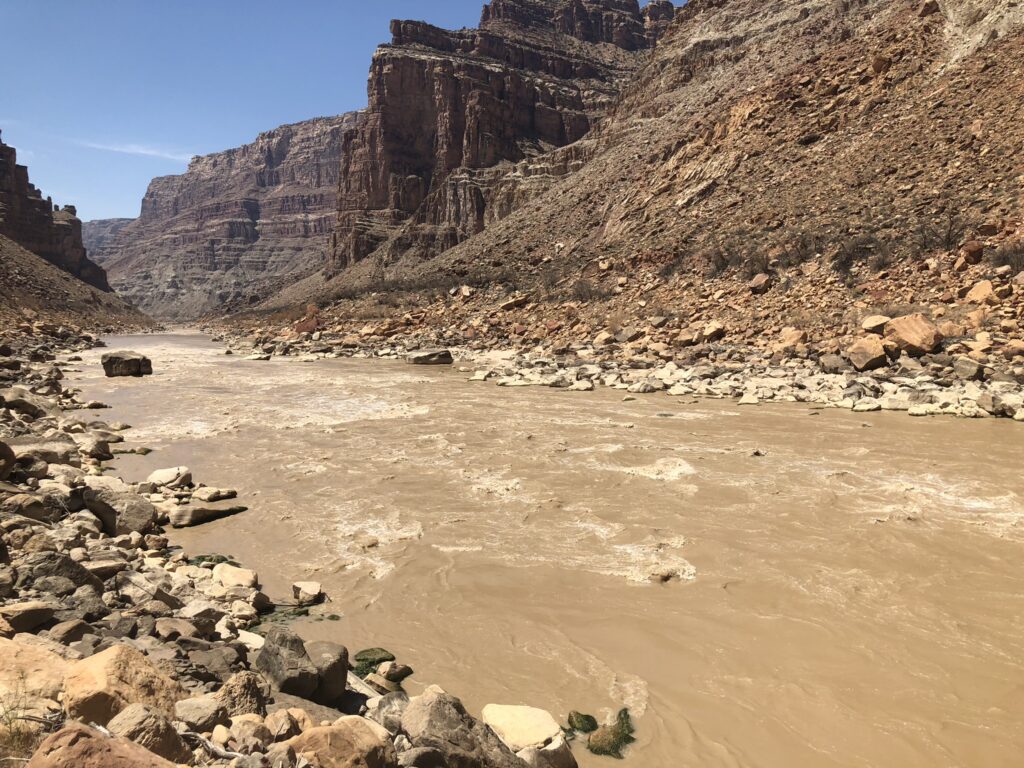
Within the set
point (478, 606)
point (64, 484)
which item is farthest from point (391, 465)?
point (478, 606)

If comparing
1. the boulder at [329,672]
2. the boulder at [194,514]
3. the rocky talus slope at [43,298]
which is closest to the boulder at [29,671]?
the boulder at [329,672]

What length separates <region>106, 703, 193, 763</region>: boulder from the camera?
2.08m

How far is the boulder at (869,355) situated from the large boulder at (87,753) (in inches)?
612

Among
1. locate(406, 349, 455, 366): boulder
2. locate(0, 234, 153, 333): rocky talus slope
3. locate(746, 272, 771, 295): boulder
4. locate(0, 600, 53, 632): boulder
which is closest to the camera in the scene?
locate(0, 600, 53, 632): boulder

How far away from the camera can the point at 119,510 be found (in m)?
6.19

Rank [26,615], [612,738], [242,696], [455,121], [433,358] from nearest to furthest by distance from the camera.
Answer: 1. [242,696]
2. [26,615]
3. [612,738]
4. [433,358]
5. [455,121]

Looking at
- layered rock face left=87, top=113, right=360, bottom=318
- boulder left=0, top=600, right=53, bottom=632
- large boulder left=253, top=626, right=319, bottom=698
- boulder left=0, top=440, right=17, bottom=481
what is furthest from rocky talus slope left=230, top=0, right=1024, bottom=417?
layered rock face left=87, top=113, right=360, bottom=318

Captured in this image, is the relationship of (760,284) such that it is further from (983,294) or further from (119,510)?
(119,510)

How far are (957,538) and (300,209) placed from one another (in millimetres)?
191815

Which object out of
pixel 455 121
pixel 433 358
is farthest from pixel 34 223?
pixel 433 358

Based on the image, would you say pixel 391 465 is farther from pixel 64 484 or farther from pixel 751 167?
pixel 751 167

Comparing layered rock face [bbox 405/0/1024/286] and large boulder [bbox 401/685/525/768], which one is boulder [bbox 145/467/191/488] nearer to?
large boulder [bbox 401/685/525/768]

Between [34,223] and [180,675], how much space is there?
112 m

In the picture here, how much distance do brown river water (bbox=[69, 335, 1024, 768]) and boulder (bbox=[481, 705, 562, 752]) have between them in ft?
0.72
